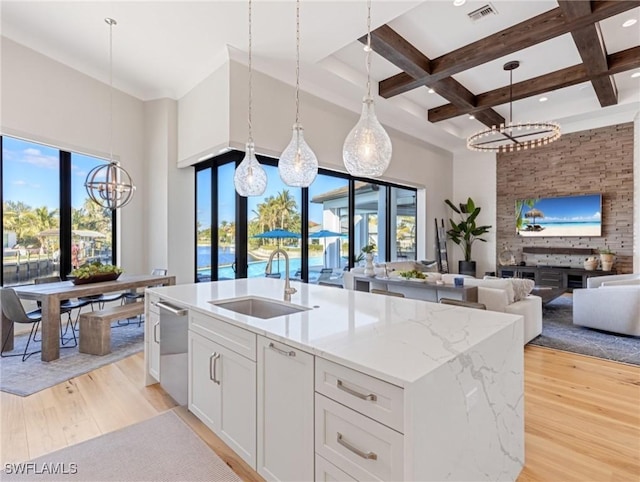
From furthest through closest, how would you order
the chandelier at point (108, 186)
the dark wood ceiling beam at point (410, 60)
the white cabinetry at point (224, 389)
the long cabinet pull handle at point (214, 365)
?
the chandelier at point (108, 186)
the dark wood ceiling beam at point (410, 60)
the long cabinet pull handle at point (214, 365)
the white cabinetry at point (224, 389)

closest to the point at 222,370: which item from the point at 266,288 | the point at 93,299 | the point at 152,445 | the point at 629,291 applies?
the point at 152,445

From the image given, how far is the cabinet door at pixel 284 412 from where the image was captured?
149 cm

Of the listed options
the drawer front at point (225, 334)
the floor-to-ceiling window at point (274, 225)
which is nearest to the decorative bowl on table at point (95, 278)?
the floor-to-ceiling window at point (274, 225)

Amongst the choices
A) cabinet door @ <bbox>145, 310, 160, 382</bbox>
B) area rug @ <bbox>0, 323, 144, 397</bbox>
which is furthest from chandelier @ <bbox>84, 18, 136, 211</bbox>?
cabinet door @ <bbox>145, 310, 160, 382</bbox>

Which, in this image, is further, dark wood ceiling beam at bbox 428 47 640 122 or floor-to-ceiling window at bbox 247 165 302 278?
floor-to-ceiling window at bbox 247 165 302 278

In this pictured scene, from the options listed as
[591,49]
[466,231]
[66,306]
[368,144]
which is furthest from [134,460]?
[466,231]

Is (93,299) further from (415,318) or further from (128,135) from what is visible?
(415,318)

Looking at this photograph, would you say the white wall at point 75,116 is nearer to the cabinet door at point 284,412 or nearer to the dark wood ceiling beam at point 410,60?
the dark wood ceiling beam at point 410,60

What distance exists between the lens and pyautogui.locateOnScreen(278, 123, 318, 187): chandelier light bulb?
3025 millimetres

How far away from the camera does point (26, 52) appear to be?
4492 mm

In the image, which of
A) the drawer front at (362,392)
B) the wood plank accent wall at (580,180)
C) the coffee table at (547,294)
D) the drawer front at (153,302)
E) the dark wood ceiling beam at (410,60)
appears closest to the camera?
the drawer front at (362,392)

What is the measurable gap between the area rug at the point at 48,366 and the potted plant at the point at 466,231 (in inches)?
314

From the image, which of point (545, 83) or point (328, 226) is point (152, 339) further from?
point (545, 83)

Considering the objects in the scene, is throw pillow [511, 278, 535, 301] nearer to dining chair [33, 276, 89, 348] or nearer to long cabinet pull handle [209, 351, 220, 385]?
long cabinet pull handle [209, 351, 220, 385]
